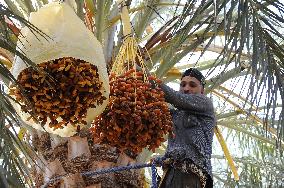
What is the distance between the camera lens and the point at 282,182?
4.20m

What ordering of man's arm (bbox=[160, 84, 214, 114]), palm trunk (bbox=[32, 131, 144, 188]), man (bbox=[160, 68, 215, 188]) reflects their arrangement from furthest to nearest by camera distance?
1. palm trunk (bbox=[32, 131, 144, 188])
2. man (bbox=[160, 68, 215, 188])
3. man's arm (bbox=[160, 84, 214, 114])

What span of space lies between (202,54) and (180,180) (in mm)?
922

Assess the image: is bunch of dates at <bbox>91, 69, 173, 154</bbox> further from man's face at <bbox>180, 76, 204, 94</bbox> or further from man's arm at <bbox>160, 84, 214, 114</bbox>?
man's face at <bbox>180, 76, 204, 94</bbox>

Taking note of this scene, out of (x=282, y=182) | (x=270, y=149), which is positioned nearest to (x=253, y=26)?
(x=282, y=182)

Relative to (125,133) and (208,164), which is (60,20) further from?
(208,164)

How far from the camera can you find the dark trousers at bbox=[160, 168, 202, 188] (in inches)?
103

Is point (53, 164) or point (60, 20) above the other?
point (60, 20)

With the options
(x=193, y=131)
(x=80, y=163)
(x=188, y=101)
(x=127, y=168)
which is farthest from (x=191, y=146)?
(x=80, y=163)

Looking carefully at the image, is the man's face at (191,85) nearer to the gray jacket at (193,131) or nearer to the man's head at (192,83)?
the man's head at (192,83)

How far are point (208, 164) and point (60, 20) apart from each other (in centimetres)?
118

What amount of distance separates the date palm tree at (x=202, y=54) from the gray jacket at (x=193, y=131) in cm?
10

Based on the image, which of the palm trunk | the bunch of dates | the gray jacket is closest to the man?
the gray jacket

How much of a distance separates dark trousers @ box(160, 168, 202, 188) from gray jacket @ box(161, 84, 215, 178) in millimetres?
69

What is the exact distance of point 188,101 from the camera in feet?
8.43
